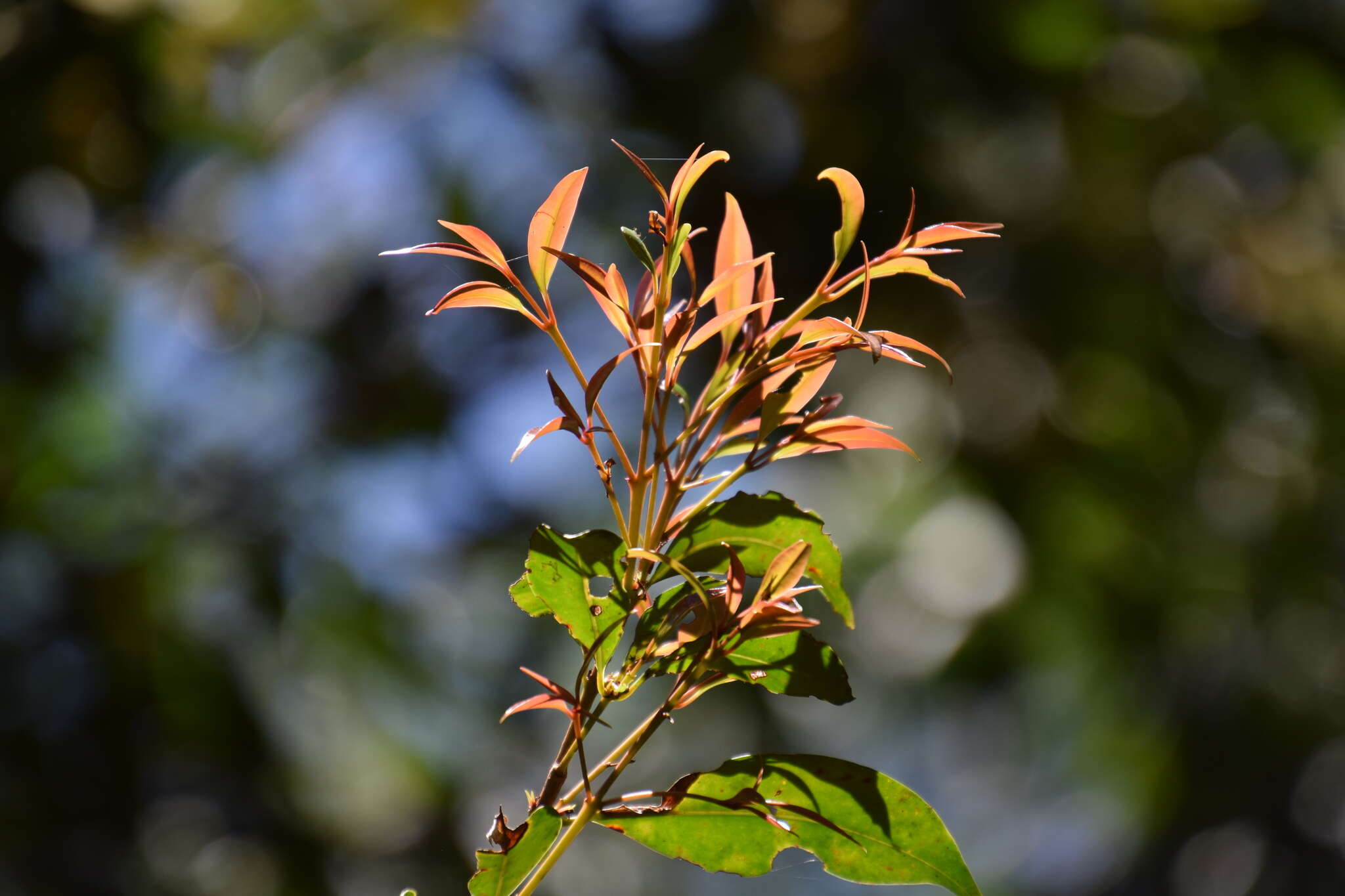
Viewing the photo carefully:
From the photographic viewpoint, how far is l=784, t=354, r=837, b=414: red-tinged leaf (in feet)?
1.21

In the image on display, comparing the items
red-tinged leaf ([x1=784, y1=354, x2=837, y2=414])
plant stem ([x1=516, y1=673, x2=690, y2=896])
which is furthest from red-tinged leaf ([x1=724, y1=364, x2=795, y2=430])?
plant stem ([x1=516, y1=673, x2=690, y2=896])

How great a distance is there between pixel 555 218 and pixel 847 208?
4.5 inches

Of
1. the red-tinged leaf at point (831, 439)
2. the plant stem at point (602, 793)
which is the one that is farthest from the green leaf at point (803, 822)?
the red-tinged leaf at point (831, 439)

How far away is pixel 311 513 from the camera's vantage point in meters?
3.00

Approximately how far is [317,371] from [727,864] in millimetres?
3102

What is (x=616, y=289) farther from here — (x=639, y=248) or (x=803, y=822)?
(x=803, y=822)

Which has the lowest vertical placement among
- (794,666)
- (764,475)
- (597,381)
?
(764,475)

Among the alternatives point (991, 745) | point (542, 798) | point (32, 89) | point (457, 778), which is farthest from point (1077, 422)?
point (32, 89)

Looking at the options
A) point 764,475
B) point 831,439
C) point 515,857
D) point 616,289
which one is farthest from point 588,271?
point 764,475

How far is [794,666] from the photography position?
1.14 ft

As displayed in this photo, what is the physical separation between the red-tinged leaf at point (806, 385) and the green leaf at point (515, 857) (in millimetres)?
179

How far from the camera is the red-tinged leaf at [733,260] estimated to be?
388mm

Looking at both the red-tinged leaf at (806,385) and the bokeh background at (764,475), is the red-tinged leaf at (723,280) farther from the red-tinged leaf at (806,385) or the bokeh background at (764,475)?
the bokeh background at (764,475)

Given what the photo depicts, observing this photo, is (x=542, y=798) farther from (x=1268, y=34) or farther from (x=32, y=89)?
(x=1268, y=34)
